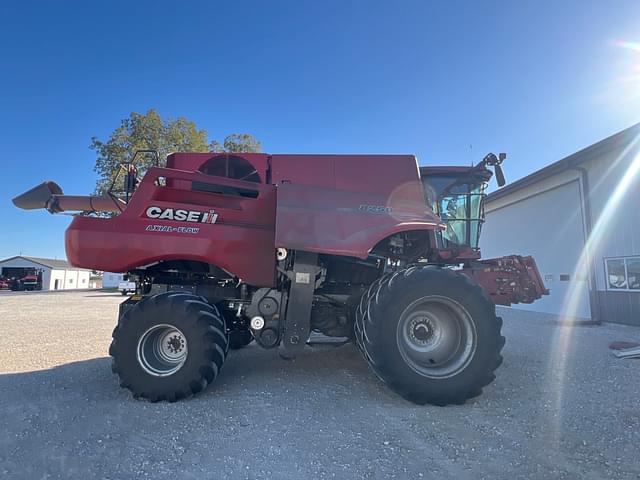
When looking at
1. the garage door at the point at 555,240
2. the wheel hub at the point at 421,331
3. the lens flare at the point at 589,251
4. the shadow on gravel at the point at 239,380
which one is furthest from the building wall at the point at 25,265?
the lens flare at the point at 589,251

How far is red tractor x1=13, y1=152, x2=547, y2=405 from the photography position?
3.53 m

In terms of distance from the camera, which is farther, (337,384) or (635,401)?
(337,384)

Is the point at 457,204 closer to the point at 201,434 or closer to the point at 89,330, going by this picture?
the point at 201,434

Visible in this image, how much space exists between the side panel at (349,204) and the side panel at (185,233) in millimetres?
444

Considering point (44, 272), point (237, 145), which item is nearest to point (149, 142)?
point (237, 145)

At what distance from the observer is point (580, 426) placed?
2961mm

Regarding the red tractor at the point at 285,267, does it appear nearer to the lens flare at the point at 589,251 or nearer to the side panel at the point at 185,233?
the side panel at the point at 185,233

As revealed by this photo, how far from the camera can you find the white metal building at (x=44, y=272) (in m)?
40.0

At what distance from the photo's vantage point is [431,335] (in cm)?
380

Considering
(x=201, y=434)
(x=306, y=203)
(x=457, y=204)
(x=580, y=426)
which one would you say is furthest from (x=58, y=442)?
(x=457, y=204)

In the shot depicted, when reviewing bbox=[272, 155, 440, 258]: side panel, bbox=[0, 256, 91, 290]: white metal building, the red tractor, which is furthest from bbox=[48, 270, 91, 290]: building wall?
bbox=[272, 155, 440, 258]: side panel

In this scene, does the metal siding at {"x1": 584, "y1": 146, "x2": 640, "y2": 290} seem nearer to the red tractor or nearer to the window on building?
the window on building

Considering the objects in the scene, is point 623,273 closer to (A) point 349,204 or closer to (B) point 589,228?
Result: (B) point 589,228

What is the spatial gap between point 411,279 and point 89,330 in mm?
8035
